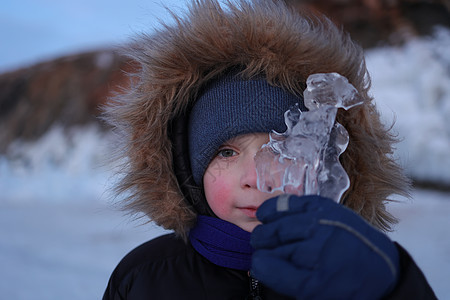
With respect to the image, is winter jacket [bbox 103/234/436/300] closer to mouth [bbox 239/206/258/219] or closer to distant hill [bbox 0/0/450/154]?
mouth [bbox 239/206/258/219]

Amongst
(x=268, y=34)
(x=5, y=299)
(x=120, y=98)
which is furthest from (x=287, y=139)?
(x=5, y=299)

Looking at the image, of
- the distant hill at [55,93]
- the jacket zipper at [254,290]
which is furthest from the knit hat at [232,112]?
the distant hill at [55,93]

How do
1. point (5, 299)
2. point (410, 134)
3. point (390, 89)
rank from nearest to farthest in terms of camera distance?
point (5, 299), point (410, 134), point (390, 89)

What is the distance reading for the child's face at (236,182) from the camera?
46.1 inches

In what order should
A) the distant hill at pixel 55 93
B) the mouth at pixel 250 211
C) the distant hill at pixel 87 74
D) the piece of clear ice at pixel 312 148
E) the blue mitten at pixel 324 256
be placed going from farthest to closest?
the distant hill at pixel 55 93
the distant hill at pixel 87 74
the mouth at pixel 250 211
the piece of clear ice at pixel 312 148
the blue mitten at pixel 324 256

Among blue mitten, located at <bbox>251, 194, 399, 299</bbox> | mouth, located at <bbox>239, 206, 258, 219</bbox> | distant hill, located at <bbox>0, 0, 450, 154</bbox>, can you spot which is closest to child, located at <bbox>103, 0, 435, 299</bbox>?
mouth, located at <bbox>239, 206, 258, 219</bbox>

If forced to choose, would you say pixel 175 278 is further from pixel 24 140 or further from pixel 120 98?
pixel 24 140

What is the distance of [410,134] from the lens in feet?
19.1

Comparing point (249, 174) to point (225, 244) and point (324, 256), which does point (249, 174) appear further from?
point (324, 256)

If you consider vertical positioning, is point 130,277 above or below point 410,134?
below

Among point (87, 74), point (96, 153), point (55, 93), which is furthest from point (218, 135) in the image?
point (55, 93)

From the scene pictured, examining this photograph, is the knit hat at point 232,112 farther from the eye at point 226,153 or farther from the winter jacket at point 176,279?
the winter jacket at point 176,279

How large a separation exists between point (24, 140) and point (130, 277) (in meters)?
10.5

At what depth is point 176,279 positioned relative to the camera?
1294 millimetres
